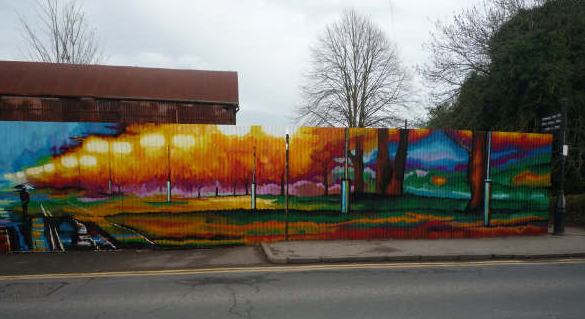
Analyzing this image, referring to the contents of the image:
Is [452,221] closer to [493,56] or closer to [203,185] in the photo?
[203,185]

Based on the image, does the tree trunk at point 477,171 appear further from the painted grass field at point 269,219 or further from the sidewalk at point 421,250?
the sidewalk at point 421,250

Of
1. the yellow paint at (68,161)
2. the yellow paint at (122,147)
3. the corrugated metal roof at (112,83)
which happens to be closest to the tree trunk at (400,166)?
the yellow paint at (122,147)

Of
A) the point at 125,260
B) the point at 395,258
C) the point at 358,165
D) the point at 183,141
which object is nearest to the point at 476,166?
the point at 358,165

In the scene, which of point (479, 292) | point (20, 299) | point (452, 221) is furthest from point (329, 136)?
point (20, 299)

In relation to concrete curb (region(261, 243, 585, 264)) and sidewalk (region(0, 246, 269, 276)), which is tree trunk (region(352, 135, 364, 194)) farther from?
sidewalk (region(0, 246, 269, 276))

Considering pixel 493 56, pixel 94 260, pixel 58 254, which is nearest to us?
pixel 94 260

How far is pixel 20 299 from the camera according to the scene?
507 centimetres

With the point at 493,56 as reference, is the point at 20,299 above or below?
below

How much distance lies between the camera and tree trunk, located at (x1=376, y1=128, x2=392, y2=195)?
9.34 m

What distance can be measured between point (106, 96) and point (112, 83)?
4.39 feet

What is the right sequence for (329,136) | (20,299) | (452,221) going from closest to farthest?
(20,299) → (329,136) → (452,221)

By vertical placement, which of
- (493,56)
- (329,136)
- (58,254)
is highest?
(493,56)

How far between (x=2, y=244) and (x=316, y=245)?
24.6 feet

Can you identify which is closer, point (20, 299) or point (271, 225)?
point (20, 299)
